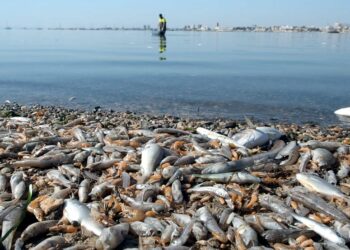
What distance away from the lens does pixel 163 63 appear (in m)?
31.9

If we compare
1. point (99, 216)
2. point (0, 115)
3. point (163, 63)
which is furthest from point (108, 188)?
point (163, 63)

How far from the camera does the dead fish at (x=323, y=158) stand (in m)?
7.07

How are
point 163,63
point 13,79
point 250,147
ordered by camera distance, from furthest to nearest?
1. point 163,63
2. point 13,79
3. point 250,147

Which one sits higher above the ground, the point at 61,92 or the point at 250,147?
the point at 250,147

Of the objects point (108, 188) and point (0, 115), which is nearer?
point (108, 188)

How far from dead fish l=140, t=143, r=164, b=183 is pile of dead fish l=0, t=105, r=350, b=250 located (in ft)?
0.06

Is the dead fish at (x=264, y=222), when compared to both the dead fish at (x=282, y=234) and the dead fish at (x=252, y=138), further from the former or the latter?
the dead fish at (x=252, y=138)

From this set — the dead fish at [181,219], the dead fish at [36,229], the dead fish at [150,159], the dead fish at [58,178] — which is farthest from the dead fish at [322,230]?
the dead fish at [58,178]

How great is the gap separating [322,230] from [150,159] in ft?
9.64

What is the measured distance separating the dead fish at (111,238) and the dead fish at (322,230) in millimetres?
2215

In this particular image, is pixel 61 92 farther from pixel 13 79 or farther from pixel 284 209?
pixel 284 209

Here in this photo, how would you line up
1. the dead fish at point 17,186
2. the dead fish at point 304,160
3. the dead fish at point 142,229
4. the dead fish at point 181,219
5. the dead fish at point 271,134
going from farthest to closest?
1. the dead fish at point 271,134
2. the dead fish at point 304,160
3. the dead fish at point 17,186
4. the dead fish at point 181,219
5. the dead fish at point 142,229

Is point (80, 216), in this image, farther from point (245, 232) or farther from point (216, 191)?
point (245, 232)

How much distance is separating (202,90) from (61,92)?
21.8 ft
